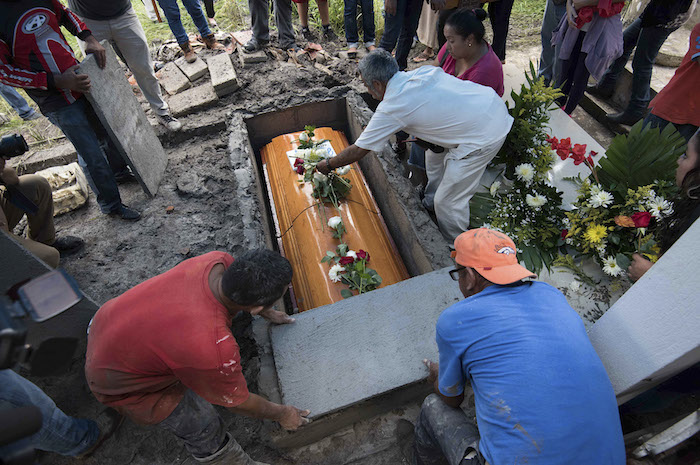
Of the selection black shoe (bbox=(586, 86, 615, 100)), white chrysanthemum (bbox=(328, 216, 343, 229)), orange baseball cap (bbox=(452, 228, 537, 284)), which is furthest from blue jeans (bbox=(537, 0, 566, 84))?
orange baseball cap (bbox=(452, 228, 537, 284))

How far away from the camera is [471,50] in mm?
3121

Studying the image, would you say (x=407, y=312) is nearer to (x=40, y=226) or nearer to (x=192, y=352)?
(x=192, y=352)

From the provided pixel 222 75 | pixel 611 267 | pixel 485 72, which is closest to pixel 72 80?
pixel 222 75

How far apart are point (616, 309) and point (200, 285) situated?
6.20 ft

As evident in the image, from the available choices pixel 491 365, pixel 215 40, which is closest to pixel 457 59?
pixel 491 365

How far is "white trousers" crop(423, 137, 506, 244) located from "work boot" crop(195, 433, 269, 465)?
A: 7.25 ft

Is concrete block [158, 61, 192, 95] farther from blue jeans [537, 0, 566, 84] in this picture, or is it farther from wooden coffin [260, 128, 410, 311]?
blue jeans [537, 0, 566, 84]

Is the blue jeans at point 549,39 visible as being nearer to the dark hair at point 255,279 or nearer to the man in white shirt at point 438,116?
the man in white shirt at point 438,116

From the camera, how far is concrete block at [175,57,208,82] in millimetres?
5245

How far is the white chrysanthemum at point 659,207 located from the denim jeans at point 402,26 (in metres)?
3.48

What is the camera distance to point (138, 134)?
3674mm

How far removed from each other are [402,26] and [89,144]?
12.6ft

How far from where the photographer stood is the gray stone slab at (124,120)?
312 centimetres

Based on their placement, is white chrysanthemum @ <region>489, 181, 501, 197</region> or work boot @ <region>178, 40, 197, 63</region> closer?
white chrysanthemum @ <region>489, 181, 501, 197</region>
